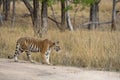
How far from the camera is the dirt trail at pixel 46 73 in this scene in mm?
11366

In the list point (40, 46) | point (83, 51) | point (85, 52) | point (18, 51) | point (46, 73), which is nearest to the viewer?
point (46, 73)

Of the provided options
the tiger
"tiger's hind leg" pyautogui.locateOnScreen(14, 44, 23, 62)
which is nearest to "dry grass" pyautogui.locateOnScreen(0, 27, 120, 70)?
the tiger

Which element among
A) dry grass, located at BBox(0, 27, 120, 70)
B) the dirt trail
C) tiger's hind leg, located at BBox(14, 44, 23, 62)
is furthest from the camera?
tiger's hind leg, located at BBox(14, 44, 23, 62)

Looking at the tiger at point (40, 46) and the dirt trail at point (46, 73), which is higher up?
the tiger at point (40, 46)

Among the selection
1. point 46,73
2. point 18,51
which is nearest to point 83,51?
point 18,51

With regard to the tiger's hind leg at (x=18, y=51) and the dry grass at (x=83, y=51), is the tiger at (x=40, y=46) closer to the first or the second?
the tiger's hind leg at (x=18, y=51)

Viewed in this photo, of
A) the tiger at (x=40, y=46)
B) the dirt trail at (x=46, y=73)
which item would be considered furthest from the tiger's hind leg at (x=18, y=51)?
the dirt trail at (x=46, y=73)

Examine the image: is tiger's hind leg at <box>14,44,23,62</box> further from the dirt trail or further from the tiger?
the dirt trail

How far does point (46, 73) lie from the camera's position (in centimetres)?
1200

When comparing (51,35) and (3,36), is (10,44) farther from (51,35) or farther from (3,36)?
(51,35)

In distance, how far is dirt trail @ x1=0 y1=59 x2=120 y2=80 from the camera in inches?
447

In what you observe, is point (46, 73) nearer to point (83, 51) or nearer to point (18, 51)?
point (18, 51)

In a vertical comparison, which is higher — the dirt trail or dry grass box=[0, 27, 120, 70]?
dry grass box=[0, 27, 120, 70]

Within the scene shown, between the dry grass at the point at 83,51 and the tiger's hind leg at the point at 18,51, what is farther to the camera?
the tiger's hind leg at the point at 18,51
